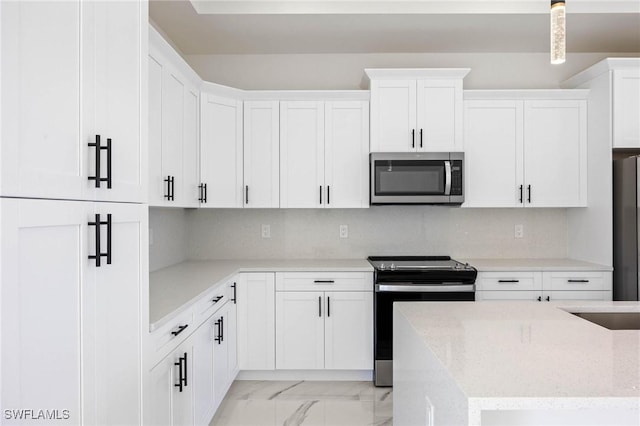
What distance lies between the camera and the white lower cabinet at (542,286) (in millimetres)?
3287

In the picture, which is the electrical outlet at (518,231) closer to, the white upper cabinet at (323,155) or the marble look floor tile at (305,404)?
the white upper cabinet at (323,155)

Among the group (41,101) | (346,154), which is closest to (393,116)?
(346,154)

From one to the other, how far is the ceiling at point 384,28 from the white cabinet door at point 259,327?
191 cm

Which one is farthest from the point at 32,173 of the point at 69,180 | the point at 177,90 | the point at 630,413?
the point at 177,90

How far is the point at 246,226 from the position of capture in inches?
153

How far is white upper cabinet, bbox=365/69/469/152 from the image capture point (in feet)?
11.2

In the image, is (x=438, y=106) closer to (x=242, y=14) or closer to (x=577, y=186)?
(x=577, y=186)

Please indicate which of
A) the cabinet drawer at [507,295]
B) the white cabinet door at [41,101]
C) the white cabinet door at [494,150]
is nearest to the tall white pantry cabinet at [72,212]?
the white cabinet door at [41,101]

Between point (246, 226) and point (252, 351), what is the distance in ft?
3.61

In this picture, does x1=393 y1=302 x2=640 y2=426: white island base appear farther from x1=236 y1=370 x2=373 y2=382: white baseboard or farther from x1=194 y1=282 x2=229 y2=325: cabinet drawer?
x1=236 y1=370 x2=373 y2=382: white baseboard

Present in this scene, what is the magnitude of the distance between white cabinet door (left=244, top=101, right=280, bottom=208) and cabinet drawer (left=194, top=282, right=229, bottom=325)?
91 centimetres

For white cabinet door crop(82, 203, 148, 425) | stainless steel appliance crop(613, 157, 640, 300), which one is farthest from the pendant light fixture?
stainless steel appliance crop(613, 157, 640, 300)

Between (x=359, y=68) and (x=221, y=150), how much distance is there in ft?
4.72

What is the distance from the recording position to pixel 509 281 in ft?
10.9
